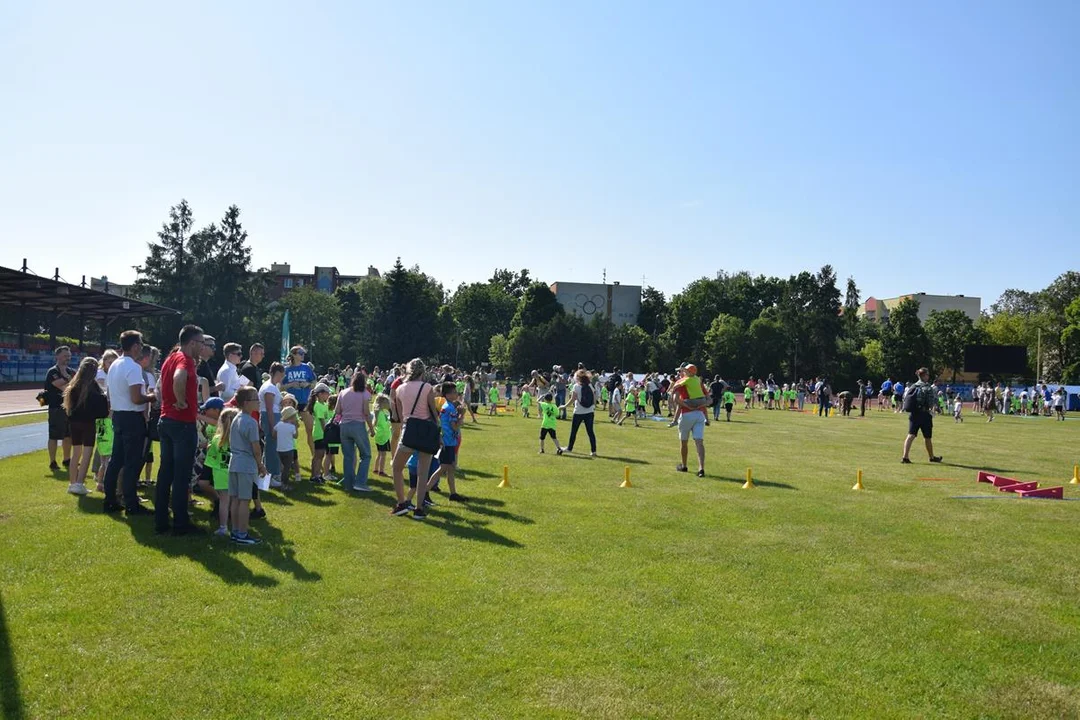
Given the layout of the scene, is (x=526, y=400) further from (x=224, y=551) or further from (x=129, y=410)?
(x=224, y=551)

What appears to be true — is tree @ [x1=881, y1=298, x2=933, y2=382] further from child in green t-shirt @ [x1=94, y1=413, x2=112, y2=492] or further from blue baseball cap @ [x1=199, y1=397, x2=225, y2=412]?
blue baseball cap @ [x1=199, y1=397, x2=225, y2=412]

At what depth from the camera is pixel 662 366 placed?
97.4 m

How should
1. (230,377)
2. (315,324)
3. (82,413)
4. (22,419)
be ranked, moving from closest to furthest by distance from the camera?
(82,413), (230,377), (22,419), (315,324)

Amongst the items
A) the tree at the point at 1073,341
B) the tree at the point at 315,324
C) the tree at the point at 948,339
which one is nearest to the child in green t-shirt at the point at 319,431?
the tree at the point at 315,324

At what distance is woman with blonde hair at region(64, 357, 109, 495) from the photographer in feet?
34.8

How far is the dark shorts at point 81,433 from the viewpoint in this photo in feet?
34.9

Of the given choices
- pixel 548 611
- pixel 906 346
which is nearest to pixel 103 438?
pixel 548 611

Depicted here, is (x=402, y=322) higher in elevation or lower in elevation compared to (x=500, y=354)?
higher

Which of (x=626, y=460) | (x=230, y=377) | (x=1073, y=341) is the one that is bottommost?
(x=626, y=460)

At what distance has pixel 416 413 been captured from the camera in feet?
32.9

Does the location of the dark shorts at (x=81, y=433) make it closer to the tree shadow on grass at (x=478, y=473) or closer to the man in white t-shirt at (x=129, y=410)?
the man in white t-shirt at (x=129, y=410)

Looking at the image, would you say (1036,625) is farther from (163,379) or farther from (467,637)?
(163,379)

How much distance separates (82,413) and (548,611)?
7582 millimetres

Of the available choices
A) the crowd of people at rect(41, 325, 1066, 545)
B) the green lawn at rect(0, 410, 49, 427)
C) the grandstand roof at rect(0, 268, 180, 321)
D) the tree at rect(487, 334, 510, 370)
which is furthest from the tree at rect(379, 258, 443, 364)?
the crowd of people at rect(41, 325, 1066, 545)
